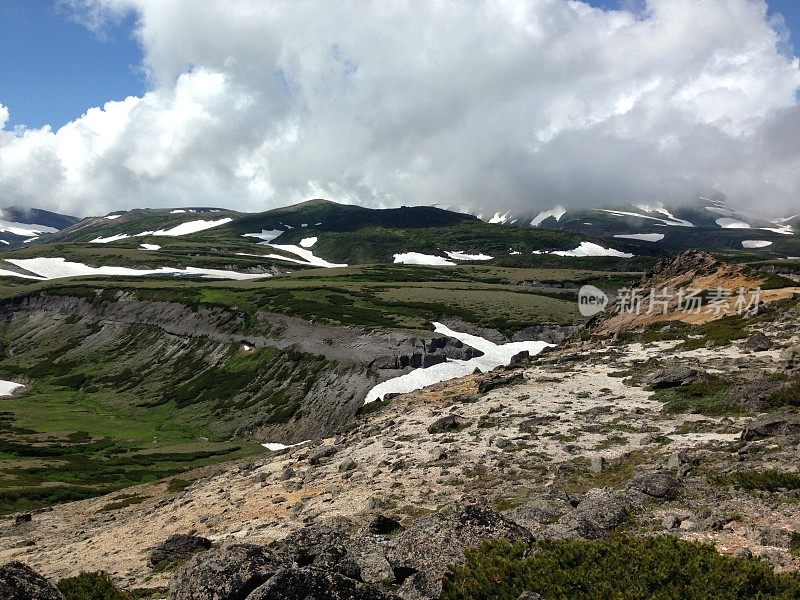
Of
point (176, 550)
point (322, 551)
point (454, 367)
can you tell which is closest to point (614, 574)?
point (322, 551)

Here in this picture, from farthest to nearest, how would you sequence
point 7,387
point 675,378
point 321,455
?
1. point 7,387
2. point 675,378
3. point 321,455

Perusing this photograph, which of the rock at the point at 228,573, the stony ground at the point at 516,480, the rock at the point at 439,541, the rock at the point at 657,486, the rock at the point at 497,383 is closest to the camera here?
the rock at the point at 228,573

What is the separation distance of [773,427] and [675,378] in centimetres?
1144

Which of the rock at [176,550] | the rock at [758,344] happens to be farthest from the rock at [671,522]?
the rock at [758,344]

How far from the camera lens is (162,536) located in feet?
87.8

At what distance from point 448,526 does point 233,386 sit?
97501mm

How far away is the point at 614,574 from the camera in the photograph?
40.0 ft

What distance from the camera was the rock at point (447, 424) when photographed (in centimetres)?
3369

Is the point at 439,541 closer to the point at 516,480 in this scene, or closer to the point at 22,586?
the point at 22,586

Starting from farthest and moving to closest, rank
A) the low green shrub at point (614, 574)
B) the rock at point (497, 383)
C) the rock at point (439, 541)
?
the rock at point (497, 383)
the rock at point (439, 541)
the low green shrub at point (614, 574)

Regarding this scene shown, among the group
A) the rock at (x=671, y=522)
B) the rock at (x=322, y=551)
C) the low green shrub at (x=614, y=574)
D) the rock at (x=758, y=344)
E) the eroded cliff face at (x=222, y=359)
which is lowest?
the eroded cliff face at (x=222, y=359)

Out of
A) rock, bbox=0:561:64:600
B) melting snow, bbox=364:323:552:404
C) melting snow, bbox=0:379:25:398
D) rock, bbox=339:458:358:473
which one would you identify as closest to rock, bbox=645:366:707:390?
rock, bbox=339:458:358:473

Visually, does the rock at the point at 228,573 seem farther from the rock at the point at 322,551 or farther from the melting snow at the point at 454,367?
the melting snow at the point at 454,367

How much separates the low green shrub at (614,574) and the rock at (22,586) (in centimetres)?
837
